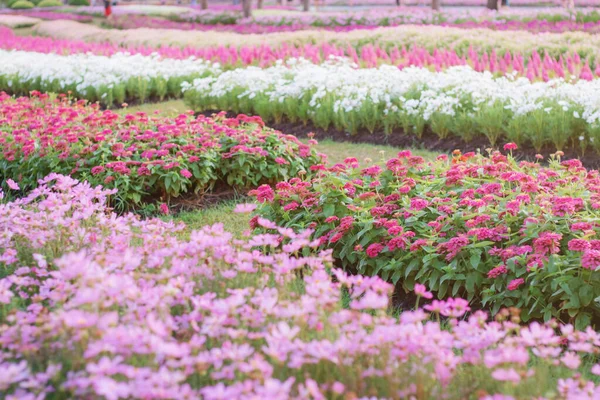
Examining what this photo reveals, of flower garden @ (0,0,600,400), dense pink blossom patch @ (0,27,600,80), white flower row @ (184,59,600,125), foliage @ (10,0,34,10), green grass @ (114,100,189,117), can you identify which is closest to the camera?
flower garden @ (0,0,600,400)

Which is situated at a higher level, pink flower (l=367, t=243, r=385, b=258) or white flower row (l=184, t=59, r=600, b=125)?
white flower row (l=184, t=59, r=600, b=125)

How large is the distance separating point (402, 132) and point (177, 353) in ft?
25.1

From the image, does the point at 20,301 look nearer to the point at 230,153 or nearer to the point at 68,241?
the point at 68,241

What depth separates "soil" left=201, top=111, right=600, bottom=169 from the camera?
8086 millimetres

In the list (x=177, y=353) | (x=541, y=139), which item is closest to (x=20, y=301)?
(x=177, y=353)

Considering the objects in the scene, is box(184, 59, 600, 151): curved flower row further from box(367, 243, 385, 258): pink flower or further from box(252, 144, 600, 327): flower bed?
box(367, 243, 385, 258): pink flower

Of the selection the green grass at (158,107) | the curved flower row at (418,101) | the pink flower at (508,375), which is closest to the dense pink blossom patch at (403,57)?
the curved flower row at (418,101)

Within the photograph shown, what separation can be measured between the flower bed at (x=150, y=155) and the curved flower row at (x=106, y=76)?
4862 mm

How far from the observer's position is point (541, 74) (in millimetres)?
10242

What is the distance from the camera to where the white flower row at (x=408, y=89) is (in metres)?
8.27

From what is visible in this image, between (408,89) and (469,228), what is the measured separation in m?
5.15

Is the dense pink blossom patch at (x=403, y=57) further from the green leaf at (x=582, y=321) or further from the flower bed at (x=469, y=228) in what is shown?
the green leaf at (x=582, y=321)

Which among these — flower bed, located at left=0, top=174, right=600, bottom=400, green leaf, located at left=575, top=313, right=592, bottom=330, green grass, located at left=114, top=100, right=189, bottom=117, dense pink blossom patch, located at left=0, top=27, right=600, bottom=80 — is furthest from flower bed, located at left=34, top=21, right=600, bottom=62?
flower bed, located at left=0, top=174, right=600, bottom=400

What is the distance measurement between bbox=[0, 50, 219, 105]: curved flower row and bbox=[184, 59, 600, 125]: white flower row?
5.16 ft
